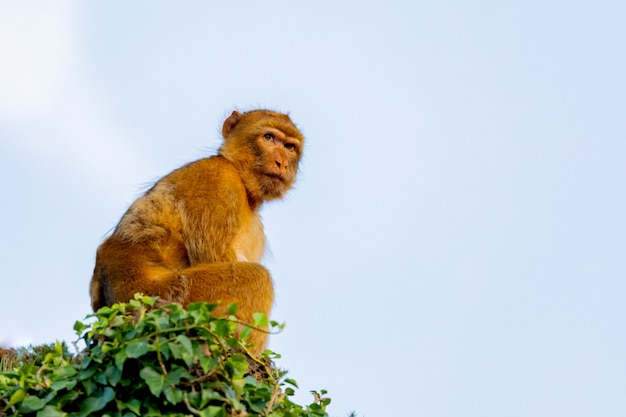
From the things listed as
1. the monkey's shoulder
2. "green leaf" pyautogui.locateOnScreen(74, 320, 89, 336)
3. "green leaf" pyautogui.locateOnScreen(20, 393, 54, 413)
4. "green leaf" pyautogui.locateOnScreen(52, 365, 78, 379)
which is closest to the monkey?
the monkey's shoulder

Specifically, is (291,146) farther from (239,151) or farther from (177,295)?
(177,295)

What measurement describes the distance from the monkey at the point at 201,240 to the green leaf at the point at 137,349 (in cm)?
233

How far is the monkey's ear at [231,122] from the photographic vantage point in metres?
9.52

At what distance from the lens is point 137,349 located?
4746mm

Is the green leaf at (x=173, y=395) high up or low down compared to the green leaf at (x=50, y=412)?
up

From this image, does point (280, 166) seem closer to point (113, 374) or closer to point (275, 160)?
point (275, 160)

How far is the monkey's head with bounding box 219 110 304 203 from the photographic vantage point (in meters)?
8.77

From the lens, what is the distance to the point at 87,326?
5.30m

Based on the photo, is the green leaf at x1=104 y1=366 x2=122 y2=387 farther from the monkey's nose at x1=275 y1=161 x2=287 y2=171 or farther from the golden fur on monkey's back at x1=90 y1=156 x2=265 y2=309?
the monkey's nose at x1=275 y1=161 x2=287 y2=171

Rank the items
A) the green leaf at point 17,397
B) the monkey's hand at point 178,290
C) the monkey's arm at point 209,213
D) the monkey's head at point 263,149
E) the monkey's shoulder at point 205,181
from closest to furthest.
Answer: the green leaf at point 17,397
the monkey's hand at point 178,290
the monkey's arm at point 209,213
the monkey's shoulder at point 205,181
the monkey's head at point 263,149

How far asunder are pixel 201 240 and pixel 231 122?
2.10m

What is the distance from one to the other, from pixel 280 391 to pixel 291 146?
4.29m

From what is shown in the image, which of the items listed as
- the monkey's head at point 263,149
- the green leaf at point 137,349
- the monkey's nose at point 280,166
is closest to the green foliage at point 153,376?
the green leaf at point 137,349

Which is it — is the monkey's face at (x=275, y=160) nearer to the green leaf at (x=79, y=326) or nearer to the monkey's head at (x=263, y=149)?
the monkey's head at (x=263, y=149)
